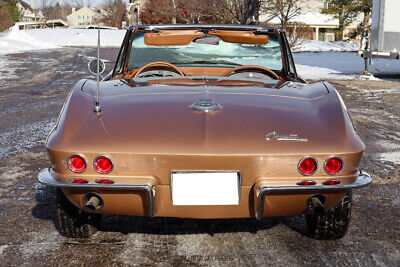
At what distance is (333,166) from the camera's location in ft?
8.69

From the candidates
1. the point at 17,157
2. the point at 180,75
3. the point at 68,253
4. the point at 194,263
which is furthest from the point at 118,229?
the point at 17,157

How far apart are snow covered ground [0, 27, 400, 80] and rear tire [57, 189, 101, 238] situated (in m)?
13.5

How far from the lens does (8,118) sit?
818cm

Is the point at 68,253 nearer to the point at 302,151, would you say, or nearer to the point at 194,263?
the point at 194,263

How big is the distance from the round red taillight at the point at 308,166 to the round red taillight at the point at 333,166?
2.4 inches

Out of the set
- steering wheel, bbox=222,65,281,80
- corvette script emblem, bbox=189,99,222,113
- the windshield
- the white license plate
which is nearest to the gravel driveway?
the white license plate

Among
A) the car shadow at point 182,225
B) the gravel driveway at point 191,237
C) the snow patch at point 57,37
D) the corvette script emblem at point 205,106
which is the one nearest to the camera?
the corvette script emblem at point 205,106

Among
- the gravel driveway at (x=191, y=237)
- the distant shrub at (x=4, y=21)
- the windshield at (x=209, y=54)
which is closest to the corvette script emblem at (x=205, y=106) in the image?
the gravel driveway at (x=191, y=237)

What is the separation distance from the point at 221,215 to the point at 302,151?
0.55 meters

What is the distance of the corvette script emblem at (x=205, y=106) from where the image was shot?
9.32 feet

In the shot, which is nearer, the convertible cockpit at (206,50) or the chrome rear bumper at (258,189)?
the chrome rear bumper at (258,189)

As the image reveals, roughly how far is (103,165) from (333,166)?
121cm

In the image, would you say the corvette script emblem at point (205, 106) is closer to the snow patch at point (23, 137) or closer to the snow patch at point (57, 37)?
the snow patch at point (23, 137)

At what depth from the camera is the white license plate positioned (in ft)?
→ 8.57
